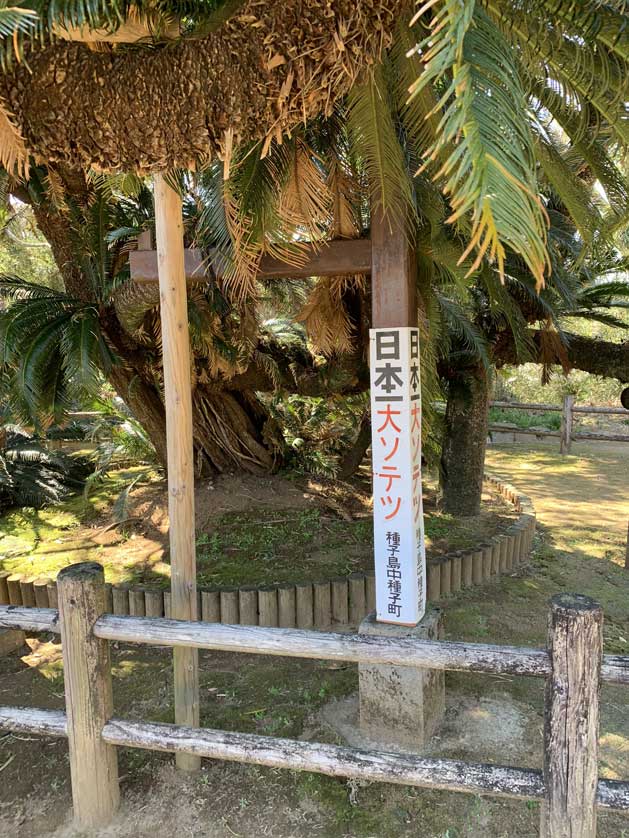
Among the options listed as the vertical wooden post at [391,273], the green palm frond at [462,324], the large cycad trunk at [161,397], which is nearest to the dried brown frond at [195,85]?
the vertical wooden post at [391,273]

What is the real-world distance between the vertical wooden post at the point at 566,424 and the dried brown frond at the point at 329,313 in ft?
26.8

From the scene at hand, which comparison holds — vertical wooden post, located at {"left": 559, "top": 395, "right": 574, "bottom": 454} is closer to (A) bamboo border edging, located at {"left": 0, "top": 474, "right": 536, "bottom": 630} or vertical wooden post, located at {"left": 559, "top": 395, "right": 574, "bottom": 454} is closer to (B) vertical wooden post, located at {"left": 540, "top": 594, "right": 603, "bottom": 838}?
(A) bamboo border edging, located at {"left": 0, "top": 474, "right": 536, "bottom": 630}

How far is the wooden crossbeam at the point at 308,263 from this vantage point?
312 centimetres

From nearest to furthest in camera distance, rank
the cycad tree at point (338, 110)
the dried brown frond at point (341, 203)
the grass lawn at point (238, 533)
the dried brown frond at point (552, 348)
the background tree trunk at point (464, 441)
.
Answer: the cycad tree at point (338, 110)
the dried brown frond at point (341, 203)
the grass lawn at point (238, 533)
the dried brown frond at point (552, 348)
the background tree trunk at point (464, 441)

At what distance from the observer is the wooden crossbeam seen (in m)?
3.12

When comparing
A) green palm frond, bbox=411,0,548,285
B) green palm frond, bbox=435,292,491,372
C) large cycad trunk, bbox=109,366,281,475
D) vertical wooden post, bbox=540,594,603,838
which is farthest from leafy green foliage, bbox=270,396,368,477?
green palm frond, bbox=411,0,548,285

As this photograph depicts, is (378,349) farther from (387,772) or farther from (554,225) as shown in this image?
(554,225)

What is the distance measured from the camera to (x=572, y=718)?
1930mm

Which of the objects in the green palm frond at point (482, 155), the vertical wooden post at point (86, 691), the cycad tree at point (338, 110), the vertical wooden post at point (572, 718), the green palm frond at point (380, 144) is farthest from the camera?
the green palm frond at point (380, 144)

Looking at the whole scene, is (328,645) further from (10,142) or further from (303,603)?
(10,142)

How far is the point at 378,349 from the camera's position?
115 inches

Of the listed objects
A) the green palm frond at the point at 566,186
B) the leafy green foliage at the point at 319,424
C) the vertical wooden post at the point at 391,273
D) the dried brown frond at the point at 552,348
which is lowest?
the leafy green foliage at the point at 319,424

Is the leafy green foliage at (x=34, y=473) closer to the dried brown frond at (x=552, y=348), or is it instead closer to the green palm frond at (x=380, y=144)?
the dried brown frond at (x=552, y=348)

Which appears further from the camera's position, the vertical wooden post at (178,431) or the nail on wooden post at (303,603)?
the nail on wooden post at (303,603)
